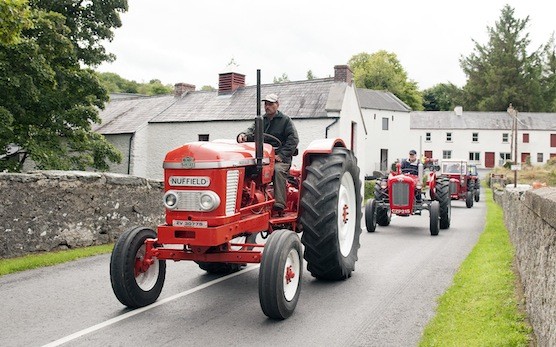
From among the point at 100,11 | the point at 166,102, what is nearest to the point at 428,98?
the point at 166,102

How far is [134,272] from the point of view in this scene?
5352 mm

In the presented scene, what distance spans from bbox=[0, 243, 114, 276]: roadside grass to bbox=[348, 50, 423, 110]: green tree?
194 feet

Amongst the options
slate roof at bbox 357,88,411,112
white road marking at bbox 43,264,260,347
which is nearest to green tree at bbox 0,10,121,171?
white road marking at bbox 43,264,260,347

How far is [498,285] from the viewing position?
626 centimetres

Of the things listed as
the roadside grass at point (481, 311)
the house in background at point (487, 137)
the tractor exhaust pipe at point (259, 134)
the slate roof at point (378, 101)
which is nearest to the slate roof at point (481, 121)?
the house in background at point (487, 137)

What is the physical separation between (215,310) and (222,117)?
1966 cm

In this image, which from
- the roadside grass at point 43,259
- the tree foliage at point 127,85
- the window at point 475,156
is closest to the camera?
the roadside grass at point 43,259

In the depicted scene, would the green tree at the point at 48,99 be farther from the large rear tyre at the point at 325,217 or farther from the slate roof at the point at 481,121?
the slate roof at the point at 481,121

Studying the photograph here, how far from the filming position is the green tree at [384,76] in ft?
218

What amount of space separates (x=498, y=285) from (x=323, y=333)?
266 cm

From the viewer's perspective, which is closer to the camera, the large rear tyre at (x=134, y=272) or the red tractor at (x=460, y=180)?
the large rear tyre at (x=134, y=272)

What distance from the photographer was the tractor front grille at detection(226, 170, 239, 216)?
17.1ft

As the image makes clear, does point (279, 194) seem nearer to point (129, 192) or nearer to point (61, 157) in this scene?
point (129, 192)

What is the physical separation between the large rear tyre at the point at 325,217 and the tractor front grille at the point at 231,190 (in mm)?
1058
